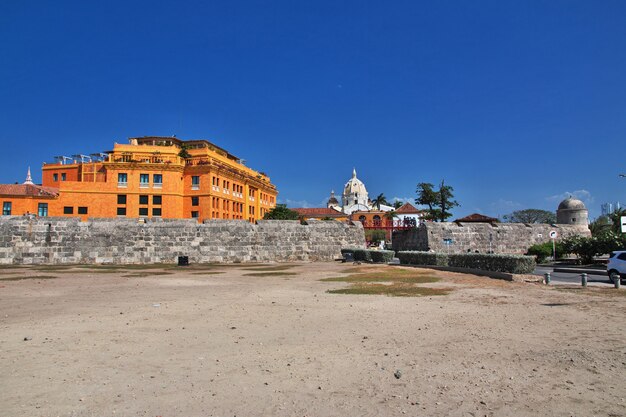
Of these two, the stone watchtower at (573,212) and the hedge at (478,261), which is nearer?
the hedge at (478,261)

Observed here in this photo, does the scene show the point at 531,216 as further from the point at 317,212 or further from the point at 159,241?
the point at 159,241

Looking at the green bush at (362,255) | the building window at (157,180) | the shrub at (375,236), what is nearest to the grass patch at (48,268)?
the green bush at (362,255)

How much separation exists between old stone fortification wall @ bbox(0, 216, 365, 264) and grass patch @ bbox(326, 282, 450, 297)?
1429 cm

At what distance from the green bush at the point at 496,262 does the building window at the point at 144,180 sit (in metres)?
44.8

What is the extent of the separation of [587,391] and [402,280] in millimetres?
11713

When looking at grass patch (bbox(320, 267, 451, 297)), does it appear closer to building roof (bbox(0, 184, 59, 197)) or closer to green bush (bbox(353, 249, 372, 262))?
green bush (bbox(353, 249, 372, 262))

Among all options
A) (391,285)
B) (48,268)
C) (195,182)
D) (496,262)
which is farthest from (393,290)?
(195,182)

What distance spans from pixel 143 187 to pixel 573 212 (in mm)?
48297

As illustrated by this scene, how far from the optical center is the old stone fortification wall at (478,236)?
30156mm

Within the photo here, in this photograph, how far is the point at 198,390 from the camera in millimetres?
4918

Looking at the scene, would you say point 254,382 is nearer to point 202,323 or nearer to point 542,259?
point 202,323

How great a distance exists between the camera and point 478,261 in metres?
19.2

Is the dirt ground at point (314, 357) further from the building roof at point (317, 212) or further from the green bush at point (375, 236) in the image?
the building roof at point (317, 212)

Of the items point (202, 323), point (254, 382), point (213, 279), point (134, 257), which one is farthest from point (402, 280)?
point (134, 257)
